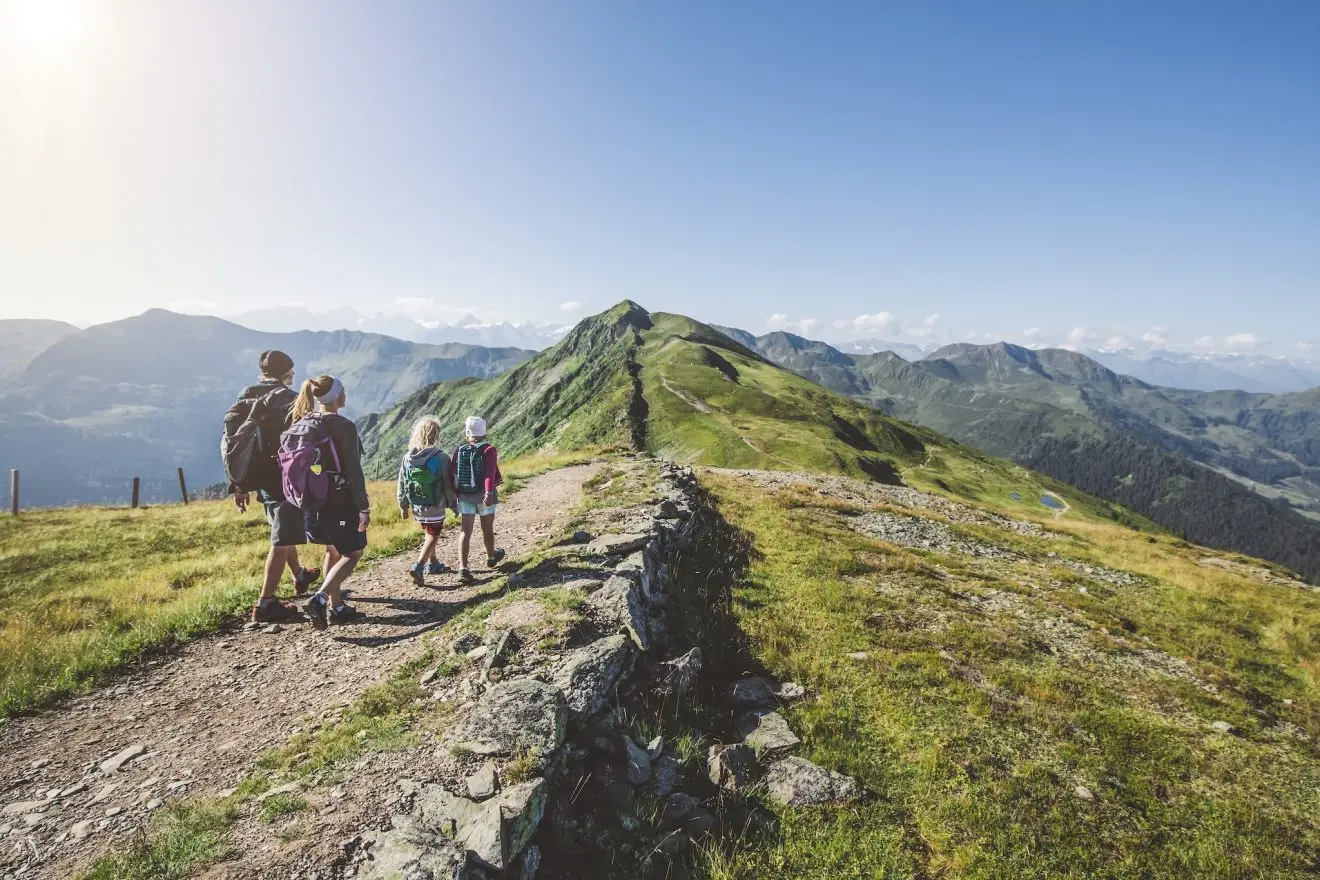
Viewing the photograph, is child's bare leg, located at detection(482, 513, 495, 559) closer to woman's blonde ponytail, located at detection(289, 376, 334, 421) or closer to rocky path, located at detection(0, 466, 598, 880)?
rocky path, located at detection(0, 466, 598, 880)

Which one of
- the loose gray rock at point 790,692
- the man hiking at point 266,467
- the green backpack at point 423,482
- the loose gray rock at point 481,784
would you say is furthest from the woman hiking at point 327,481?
the loose gray rock at point 790,692

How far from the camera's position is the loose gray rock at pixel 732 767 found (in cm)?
775

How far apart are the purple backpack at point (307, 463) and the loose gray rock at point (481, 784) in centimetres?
628

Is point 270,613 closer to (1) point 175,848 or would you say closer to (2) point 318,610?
(2) point 318,610

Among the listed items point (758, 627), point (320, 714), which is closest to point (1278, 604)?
point (758, 627)

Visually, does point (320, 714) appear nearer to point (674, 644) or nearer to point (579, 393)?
point (674, 644)

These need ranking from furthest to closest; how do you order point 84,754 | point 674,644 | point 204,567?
1. point 204,567
2. point 674,644
3. point 84,754

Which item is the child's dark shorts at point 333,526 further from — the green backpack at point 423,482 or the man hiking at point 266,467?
the green backpack at point 423,482

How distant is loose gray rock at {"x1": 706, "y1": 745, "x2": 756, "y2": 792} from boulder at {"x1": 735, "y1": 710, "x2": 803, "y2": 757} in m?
0.45

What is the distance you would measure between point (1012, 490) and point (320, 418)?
182 metres

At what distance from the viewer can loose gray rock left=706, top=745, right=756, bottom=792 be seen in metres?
7.75

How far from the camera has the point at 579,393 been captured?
18138cm

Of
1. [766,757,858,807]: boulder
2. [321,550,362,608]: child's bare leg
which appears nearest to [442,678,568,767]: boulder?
[766,757,858,807]: boulder

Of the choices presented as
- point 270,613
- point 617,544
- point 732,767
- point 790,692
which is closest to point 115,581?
point 270,613
